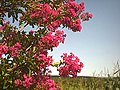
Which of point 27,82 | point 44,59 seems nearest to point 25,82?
point 27,82

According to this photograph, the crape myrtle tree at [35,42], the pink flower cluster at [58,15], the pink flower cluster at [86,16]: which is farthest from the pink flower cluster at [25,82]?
the pink flower cluster at [86,16]

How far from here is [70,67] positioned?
7.22 meters

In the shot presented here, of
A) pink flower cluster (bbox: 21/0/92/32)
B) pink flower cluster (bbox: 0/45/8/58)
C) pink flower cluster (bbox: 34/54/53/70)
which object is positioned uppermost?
pink flower cluster (bbox: 21/0/92/32)

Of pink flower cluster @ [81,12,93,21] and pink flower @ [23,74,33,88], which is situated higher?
pink flower cluster @ [81,12,93,21]

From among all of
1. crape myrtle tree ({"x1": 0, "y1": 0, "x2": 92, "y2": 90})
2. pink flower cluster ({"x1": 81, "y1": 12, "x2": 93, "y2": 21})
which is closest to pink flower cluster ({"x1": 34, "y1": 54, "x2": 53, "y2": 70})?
crape myrtle tree ({"x1": 0, "y1": 0, "x2": 92, "y2": 90})

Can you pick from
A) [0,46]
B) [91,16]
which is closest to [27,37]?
[0,46]

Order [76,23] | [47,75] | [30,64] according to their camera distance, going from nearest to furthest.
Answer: [30,64]
[47,75]
[76,23]

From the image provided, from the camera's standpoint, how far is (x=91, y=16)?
840 centimetres

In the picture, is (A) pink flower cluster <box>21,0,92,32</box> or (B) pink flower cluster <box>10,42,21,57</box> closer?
(B) pink flower cluster <box>10,42,21,57</box>

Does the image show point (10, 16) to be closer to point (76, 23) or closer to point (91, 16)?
point (76, 23)

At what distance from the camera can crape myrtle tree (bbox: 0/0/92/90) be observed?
696 cm

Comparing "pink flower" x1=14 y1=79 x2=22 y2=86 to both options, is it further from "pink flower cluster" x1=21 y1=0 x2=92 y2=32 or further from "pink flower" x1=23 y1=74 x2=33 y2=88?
"pink flower cluster" x1=21 y1=0 x2=92 y2=32

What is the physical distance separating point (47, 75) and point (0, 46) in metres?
1.40

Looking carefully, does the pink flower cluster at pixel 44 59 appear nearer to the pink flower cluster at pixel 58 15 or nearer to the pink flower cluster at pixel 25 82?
the pink flower cluster at pixel 25 82
